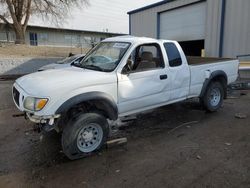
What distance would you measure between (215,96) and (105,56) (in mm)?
3345

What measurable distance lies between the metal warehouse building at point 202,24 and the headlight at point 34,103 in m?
9.80

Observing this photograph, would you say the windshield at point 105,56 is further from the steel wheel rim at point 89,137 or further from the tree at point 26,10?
the tree at point 26,10

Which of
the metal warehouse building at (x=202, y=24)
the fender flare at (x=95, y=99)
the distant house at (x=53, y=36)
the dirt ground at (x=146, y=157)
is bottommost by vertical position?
the dirt ground at (x=146, y=157)

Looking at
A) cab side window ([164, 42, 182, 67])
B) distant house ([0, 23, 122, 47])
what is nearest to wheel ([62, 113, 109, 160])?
cab side window ([164, 42, 182, 67])

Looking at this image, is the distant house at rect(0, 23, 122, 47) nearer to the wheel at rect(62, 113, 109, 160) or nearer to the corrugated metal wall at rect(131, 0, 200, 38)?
the corrugated metal wall at rect(131, 0, 200, 38)

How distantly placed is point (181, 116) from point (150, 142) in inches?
73.4

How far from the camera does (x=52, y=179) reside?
328 centimetres

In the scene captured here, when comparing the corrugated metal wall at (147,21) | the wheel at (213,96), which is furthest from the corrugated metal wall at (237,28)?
the wheel at (213,96)

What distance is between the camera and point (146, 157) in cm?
385

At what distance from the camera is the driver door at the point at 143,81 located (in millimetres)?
4234

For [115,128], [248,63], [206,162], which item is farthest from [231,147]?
[248,63]

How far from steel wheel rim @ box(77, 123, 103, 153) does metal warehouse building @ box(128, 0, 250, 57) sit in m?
8.99

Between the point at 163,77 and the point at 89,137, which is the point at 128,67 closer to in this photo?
the point at 163,77

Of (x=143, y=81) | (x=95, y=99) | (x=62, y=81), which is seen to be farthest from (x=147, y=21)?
(x=62, y=81)
